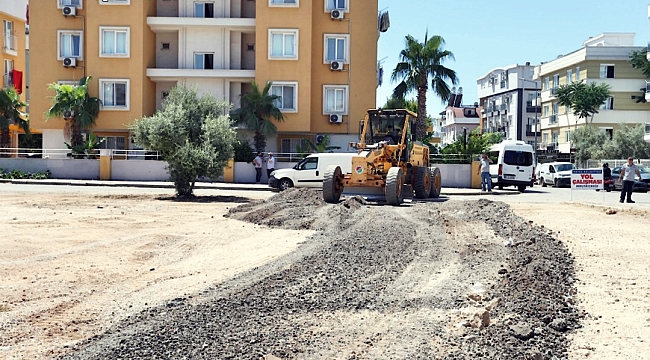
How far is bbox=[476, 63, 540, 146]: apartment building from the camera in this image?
94.4m

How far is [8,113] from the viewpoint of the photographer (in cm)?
4541

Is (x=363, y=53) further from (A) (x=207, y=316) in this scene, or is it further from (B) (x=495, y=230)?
(A) (x=207, y=316)

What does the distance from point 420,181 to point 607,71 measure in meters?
48.4

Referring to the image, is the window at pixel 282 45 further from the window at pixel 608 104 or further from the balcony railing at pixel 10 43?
the window at pixel 608 104

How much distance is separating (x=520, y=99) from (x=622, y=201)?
72402mm

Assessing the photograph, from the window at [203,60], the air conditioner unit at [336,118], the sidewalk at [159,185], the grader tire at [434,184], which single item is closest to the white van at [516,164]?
the sidewalk at [159,185]

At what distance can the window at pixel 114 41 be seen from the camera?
41.1 metres

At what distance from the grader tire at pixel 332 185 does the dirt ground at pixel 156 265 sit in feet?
13.4

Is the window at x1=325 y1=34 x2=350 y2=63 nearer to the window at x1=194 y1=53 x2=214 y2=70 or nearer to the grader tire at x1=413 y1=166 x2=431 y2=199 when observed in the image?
the window at x1=194 y1=53 x2=214 y2=70

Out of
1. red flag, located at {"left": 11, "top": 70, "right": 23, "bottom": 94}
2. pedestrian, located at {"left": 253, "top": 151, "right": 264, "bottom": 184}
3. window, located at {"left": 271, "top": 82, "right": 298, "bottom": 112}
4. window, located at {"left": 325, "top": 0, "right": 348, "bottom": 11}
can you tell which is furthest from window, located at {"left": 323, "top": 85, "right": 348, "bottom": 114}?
red flag, located at {"left": 11, "top": 70, "right": 23, "bottom": 94}

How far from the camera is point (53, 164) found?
39188 millimetres

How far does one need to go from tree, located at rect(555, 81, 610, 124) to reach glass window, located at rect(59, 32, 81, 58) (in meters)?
43.8

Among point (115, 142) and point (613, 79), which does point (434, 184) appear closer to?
point (115, 142)

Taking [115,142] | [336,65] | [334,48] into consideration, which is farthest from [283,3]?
[115,142]
